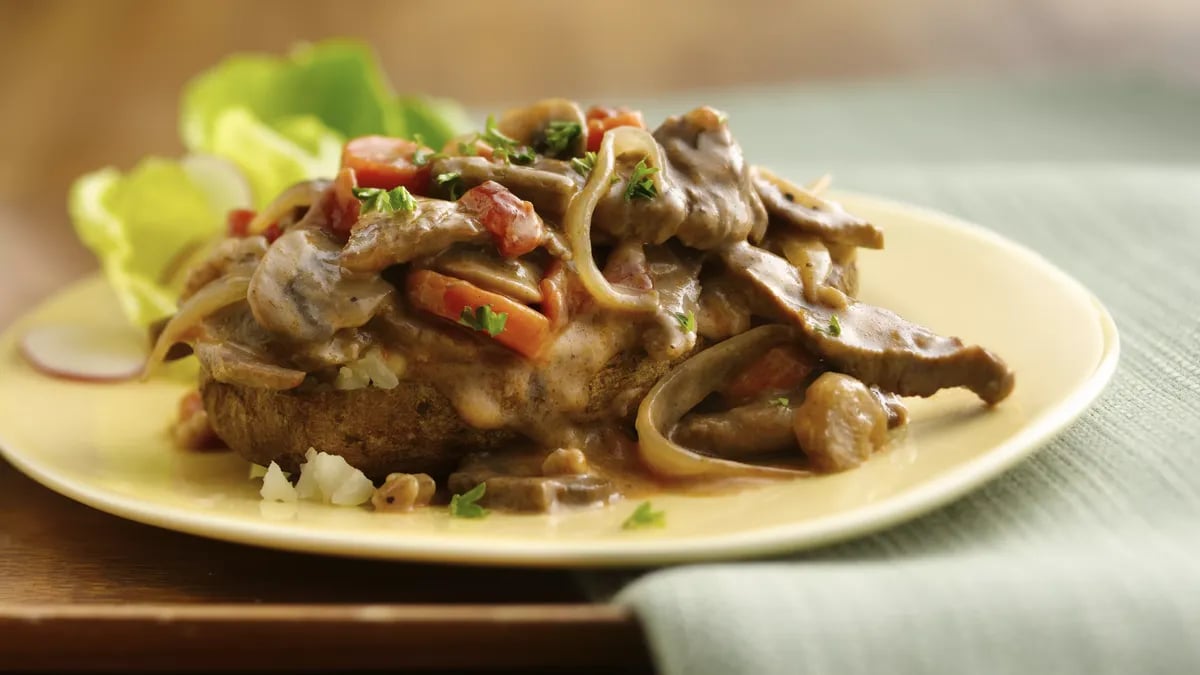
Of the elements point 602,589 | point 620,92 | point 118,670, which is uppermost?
point 602,589

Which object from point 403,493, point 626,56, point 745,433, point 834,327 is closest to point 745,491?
point 745,433

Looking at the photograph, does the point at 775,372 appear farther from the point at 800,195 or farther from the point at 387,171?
the point at 387,171

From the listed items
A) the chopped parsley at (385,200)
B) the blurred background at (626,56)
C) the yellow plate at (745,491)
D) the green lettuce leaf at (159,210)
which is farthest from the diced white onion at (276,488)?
the blurred background at (626,56)

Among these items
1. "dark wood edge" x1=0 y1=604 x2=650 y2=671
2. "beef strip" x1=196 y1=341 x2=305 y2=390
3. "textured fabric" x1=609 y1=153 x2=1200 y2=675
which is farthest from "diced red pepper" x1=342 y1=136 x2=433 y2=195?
"textured fabric" x1=609 y1=153 x2=1200 y2=675

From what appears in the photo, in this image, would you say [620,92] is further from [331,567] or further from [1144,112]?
[331,567]

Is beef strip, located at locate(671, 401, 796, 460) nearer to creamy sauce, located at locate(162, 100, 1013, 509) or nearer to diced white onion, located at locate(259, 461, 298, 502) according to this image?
creamy sauce, located at locate(162, 100, 1013, 509)

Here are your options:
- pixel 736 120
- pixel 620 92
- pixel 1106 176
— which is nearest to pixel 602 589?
pixel 1106 176
